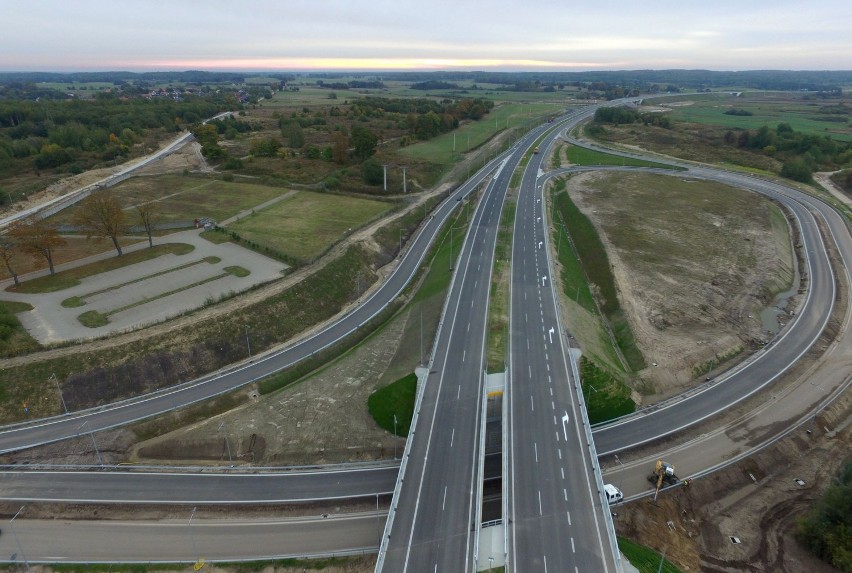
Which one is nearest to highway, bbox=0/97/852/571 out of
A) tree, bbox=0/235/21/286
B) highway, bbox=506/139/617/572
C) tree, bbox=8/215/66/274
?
highway, bbox=506/139/617/572

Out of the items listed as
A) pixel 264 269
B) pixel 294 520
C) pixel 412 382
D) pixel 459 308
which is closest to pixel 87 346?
pixel 264 269

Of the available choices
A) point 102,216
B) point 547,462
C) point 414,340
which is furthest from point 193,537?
point 102,216

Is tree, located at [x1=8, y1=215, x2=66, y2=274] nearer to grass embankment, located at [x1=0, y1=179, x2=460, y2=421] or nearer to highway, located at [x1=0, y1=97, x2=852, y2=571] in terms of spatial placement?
grass embankment, located at [x1=0, y1=179, x2=460, y2=421]

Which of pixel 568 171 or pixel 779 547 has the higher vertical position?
pixel 568 171

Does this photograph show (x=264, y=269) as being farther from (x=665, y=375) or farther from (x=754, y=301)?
(x=754, y=301)

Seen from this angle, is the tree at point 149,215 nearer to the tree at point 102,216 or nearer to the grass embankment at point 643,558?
the tree at point 102,216
